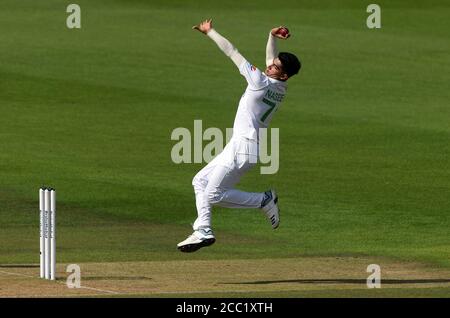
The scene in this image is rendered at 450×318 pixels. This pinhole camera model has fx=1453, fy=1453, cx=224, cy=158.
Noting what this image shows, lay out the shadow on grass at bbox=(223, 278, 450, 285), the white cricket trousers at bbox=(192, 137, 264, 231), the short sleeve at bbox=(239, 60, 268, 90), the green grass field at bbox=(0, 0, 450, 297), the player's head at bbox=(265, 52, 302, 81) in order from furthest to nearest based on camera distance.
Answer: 1. the green grass field at bbox=(0, 0, 450, 297)
2. the white cricket trousers at bbox=(192, 137, 264, 231)
3. the player's head at bbox=(265, 52, 302, 81)
4. the short sleeve at bbox=(239, 60, 268, 90)
5. the shadow on grass at bbox=(223, 278, 450, 285)

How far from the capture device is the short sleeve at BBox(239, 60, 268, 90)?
1567 centimetres

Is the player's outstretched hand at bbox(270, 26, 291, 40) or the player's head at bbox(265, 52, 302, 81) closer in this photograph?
the player's head at bbox(265, 52, 302, 81)

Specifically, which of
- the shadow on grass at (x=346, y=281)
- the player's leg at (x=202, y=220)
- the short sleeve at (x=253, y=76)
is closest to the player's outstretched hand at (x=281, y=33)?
the short sleeve at (x=253, y=76)

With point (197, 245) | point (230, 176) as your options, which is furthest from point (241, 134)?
point (197, 245)

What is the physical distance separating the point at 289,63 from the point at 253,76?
0.43 m

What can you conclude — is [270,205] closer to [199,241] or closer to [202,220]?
[202,220]

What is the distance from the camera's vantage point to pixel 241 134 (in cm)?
1593

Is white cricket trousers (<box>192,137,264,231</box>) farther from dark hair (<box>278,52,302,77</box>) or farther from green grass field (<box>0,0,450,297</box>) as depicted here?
green grass field (<box>0,0,450,297</box>)

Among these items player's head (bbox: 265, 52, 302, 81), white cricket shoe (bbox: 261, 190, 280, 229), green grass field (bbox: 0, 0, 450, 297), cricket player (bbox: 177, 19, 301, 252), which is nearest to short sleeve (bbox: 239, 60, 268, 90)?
cricket player (bbox: 177, 19, 301, 252)

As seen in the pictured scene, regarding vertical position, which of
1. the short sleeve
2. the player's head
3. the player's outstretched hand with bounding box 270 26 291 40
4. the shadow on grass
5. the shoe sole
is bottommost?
the shadow on grass

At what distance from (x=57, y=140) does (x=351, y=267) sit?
1292cm

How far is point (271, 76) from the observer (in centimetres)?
1589
